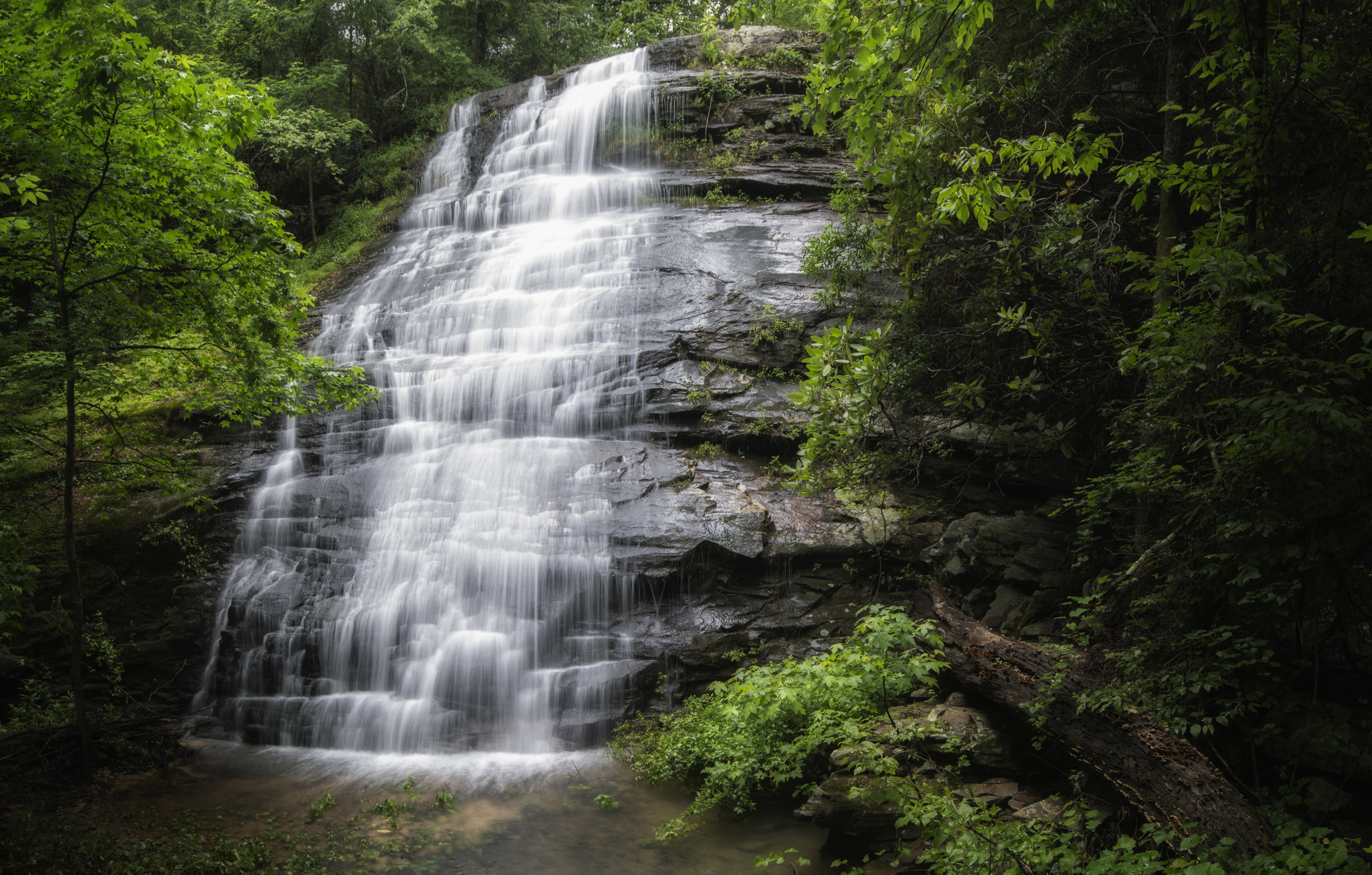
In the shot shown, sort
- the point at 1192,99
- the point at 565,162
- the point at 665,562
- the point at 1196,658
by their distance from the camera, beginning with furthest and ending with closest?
the point at 565,162 < the point at 665,562 < the point at 1192,99 < the point at 1196,658

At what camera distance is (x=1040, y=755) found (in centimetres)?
534

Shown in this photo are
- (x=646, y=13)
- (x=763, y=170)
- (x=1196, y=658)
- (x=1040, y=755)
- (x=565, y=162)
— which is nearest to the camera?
(x=1196, y=658)

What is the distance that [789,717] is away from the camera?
6.42 m

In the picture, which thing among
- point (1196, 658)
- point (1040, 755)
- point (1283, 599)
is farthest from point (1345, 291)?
point (1040, 755)

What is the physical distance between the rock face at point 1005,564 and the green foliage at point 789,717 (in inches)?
36.6

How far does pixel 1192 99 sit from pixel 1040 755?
578cm

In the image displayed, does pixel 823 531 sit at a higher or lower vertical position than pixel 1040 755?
higher

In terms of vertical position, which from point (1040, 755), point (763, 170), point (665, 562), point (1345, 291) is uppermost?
point (763, 170)

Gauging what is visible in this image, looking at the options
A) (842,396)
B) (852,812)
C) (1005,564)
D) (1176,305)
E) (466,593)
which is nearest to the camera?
(852,812)

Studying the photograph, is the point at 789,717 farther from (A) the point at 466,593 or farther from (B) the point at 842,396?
(A) the point at 466,593

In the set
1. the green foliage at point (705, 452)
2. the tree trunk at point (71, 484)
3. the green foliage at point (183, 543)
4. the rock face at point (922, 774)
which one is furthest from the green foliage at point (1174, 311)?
the green foliage at point (183, 543)

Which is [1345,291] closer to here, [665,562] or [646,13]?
[665,562]

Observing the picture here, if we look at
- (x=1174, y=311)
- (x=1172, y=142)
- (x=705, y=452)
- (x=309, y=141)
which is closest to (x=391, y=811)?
(x=705, y=452)

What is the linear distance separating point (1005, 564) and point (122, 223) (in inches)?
353
